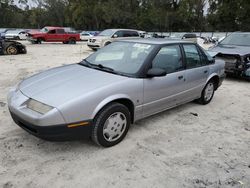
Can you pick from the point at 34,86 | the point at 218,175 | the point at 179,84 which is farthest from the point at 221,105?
the point at 34,86

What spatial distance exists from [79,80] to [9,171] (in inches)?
56.7

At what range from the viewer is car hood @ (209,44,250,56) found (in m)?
7.79

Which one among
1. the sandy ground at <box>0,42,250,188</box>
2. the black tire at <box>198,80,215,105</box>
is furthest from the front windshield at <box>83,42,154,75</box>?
the black tire at <box>198,80,215,105</box>

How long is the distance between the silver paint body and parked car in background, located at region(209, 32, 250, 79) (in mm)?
3886

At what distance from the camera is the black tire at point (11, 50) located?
14.0 meters

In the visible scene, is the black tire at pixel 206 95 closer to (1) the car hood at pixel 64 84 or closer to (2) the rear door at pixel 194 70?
(2) the rear door at pixel 194 70

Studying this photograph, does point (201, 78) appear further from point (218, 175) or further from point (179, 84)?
point (218, 175)

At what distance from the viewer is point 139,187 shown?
265cm

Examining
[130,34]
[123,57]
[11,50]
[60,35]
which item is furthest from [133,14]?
[123,57]

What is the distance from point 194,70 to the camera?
15.5ft

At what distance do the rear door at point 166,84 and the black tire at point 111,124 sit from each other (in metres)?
0.45

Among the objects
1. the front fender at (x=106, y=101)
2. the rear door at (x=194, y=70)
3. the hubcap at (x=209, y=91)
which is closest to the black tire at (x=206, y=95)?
the hubcap at (x=209, y=91)

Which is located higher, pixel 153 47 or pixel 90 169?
pixel 153 47

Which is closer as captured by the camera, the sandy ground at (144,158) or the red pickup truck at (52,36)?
the sandy ground at (144,158)
